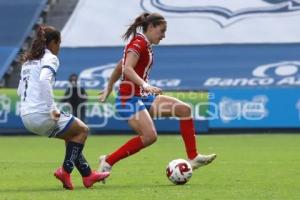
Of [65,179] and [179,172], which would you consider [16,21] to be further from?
[65,179]

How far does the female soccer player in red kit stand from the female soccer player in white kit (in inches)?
34.6

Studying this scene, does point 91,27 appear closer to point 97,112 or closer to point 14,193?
point 97,112

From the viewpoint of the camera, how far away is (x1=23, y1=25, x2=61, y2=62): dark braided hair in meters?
9.65

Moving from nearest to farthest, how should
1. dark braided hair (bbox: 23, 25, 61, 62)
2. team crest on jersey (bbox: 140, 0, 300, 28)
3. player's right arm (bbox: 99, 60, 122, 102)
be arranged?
dark braided hair (bbox: 23, 25, 61, 62) < player's right arm (bbox: 99, 60, 122, 102) < team crest on jersey (bbox: 140, 0, 300, 28)

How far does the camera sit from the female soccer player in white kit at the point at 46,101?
9508 millimetres

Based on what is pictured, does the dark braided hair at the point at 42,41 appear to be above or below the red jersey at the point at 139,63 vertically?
above

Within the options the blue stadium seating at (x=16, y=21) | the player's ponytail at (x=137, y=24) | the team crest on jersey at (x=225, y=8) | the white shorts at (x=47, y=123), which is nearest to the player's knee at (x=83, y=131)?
the white shorts at (x=47, y=123)

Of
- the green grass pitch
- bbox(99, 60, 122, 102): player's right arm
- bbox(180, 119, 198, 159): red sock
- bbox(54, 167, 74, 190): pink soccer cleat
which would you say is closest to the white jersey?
bbox(54, 167, 74, 190): pink soccer cleat

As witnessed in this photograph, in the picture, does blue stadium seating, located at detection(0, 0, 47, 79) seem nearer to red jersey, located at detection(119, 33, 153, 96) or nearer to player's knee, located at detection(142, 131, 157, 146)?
red jersey, located at detection(119, 33, 153, 96)

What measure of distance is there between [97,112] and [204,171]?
563 inches

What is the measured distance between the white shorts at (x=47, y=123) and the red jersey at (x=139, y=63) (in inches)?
49.1

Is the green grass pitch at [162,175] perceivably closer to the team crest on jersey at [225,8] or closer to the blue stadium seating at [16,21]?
the team crest on jersey at [225,8]

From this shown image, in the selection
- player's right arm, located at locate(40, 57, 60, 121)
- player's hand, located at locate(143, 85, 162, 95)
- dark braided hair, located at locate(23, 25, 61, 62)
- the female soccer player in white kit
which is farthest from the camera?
player's hand, located at locate(143, 85, 162, 95)

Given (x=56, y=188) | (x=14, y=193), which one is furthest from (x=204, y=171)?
(x=14, y=193)
